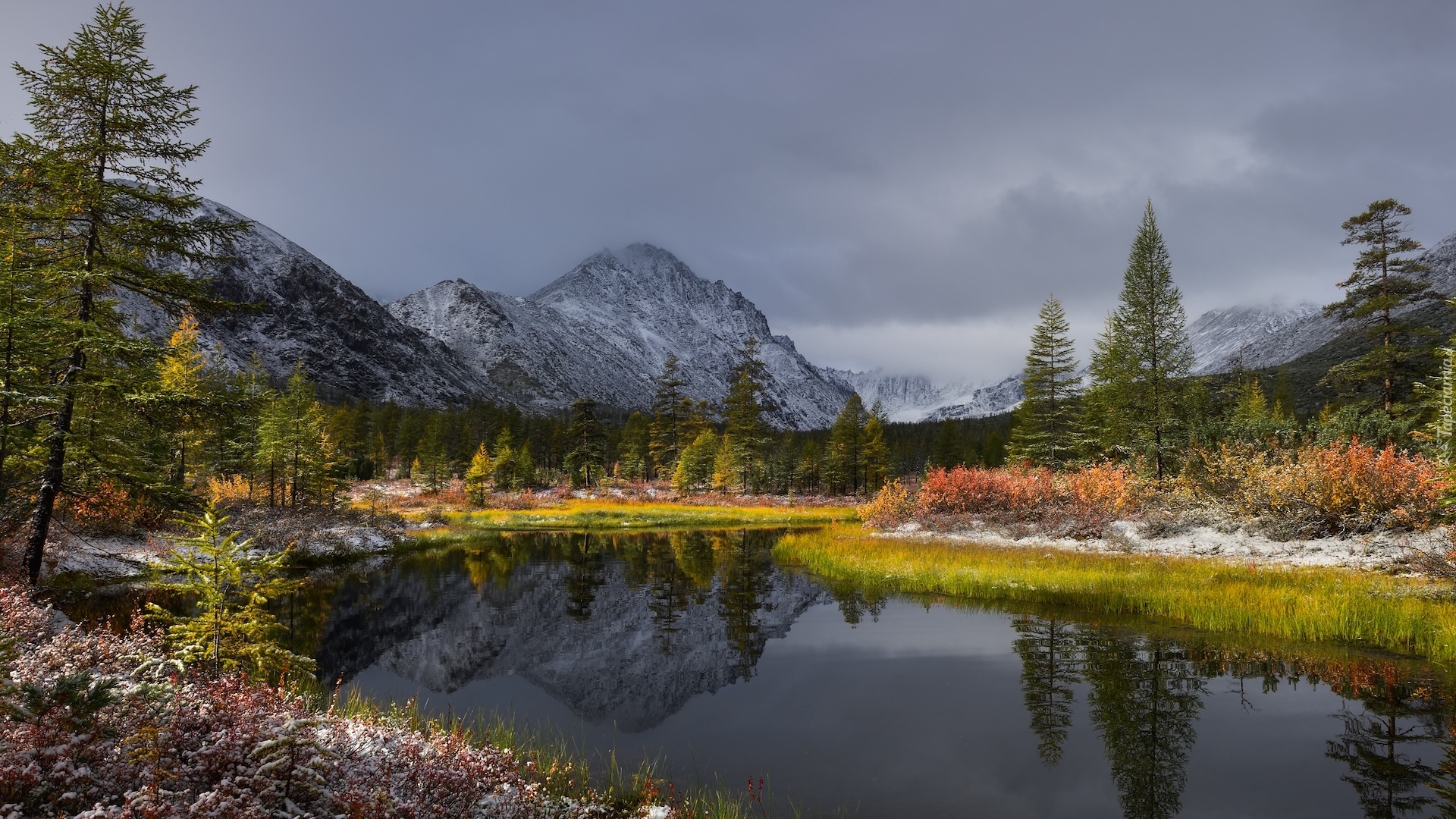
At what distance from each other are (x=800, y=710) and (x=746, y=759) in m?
2.16

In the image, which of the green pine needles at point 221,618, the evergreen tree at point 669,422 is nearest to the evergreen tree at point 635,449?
the evergreen tree at point 669,422

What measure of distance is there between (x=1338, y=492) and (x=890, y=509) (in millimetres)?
20637

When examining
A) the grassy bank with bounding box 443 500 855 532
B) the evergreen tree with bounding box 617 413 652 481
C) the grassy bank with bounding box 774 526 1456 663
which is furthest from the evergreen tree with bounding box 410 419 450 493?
the grassy bank with bounding box 774 526 1456 663

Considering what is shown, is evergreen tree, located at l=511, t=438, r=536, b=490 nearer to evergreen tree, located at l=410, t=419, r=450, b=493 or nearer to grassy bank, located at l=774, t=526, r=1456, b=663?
evergreen tree, located at l=410, t=419, r=450, b=493

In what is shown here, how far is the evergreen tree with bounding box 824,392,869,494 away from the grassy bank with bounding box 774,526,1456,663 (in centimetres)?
4999

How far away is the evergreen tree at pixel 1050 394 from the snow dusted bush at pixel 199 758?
1860 inches

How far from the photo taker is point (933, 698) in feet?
35.8

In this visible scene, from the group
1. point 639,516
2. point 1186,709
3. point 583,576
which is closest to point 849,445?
point 639,516

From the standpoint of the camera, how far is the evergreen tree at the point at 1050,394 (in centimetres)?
4694

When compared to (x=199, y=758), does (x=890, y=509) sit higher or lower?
lower

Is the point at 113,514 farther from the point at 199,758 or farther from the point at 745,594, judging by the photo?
the point at 199,758

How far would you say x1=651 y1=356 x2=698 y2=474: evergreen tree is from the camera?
78.4 meters

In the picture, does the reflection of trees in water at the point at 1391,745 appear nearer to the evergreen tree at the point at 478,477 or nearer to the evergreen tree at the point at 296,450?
the evergreen tree at the point at 296,450

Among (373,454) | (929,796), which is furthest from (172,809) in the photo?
(373,454)
